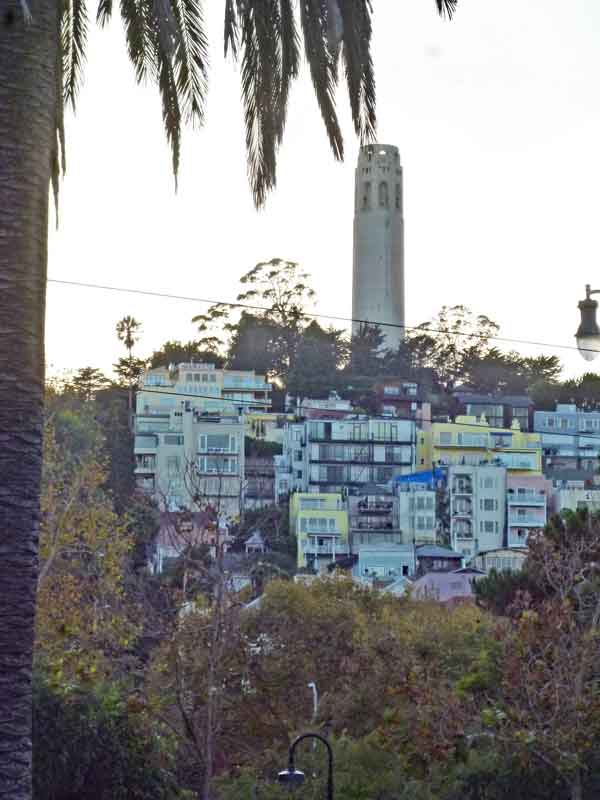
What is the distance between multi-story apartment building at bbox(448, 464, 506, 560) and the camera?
86625 mm

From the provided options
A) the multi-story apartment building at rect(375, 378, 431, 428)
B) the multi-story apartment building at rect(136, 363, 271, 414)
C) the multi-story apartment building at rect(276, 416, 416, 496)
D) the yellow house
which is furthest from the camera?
the multi-story apartment building at rect(375, 378, 431, 428)

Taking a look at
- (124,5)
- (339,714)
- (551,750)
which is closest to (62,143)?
(124,5)

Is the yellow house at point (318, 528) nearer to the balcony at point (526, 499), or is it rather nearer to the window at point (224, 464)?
the window at point (224, 464)

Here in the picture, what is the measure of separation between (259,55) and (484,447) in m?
85.9

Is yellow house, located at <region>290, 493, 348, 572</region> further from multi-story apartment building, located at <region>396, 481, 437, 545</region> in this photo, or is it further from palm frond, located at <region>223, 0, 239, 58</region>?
palm frond, located at <region>223, 0, 239, 58</region>

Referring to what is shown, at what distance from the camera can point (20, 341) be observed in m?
7.86

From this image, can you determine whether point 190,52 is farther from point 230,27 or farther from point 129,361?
point 129,361

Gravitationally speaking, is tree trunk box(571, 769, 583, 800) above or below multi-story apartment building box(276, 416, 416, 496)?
below

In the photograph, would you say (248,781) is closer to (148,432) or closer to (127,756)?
(127,756)

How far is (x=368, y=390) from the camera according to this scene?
10269cm

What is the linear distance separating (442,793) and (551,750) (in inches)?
54.9

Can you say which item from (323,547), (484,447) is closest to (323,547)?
(323,547)

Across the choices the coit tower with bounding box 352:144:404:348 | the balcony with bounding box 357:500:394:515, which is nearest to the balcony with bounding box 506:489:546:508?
the balcony with bounding box 357:500:394:515

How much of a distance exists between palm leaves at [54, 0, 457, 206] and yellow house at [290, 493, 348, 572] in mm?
69894
